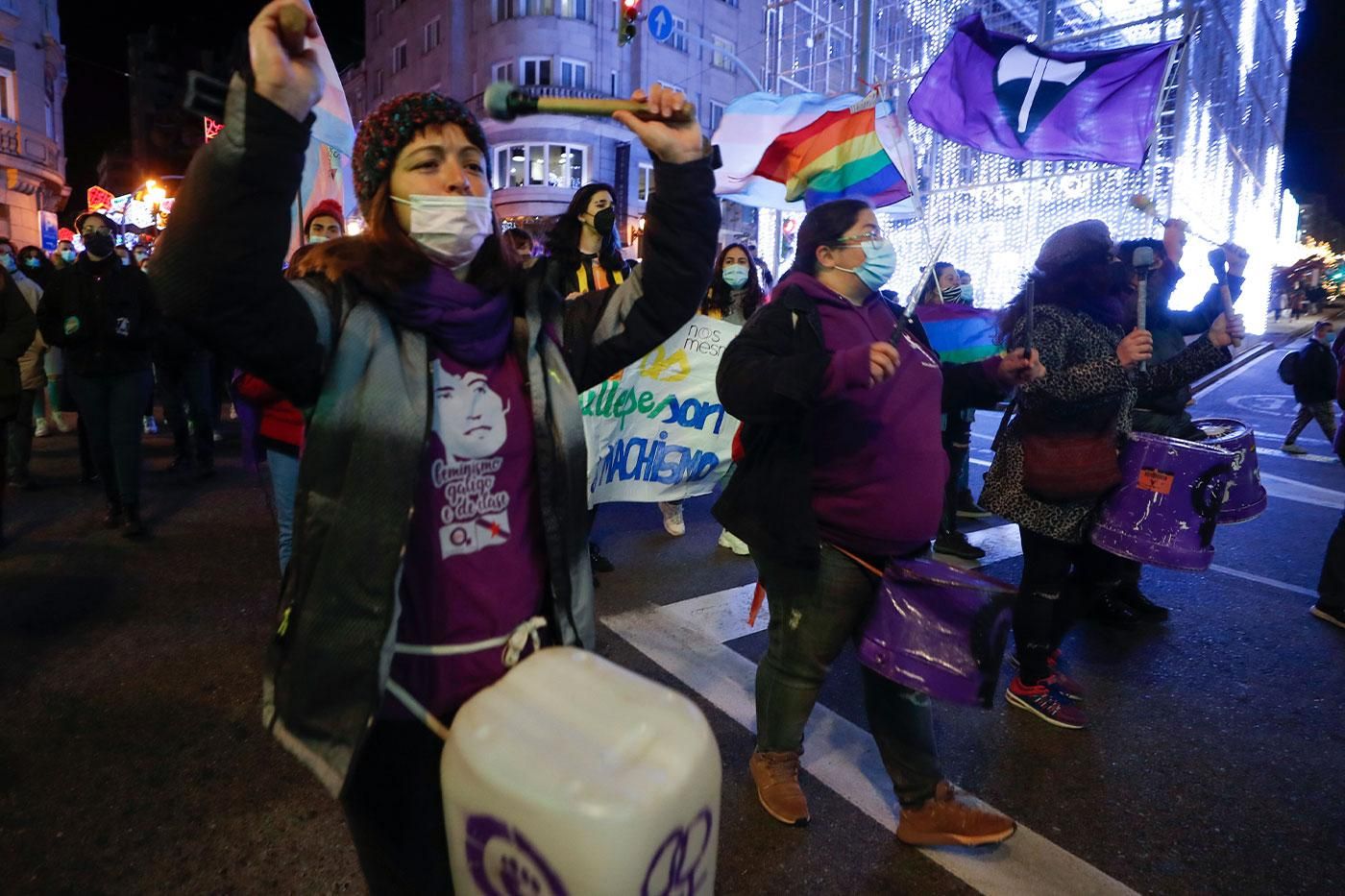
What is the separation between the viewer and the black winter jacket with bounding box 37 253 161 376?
18.9 ft

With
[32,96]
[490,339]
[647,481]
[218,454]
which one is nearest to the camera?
[490,339]

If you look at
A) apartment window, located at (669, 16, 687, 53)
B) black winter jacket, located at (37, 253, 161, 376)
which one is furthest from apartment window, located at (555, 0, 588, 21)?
black winter jacket, located at (37, 253, 161, 376)

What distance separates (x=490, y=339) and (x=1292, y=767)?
3483 mm

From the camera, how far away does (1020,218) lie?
15445 millimetres

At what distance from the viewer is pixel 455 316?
1.52 m

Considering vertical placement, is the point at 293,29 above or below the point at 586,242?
below

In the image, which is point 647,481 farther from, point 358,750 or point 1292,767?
point 358,750

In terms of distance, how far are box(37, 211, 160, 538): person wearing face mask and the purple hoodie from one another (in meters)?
5.33

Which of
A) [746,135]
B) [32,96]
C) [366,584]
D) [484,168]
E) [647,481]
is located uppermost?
[32,96]

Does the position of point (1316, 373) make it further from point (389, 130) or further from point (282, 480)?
point (389, 130)

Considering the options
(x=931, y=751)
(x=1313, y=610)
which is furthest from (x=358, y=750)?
(x=1313, y=610)

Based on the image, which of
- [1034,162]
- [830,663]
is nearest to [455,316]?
[830,663]

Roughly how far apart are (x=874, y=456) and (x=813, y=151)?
5.29 metres

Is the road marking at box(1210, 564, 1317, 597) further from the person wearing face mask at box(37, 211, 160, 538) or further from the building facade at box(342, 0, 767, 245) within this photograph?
the building facade at box(342, 0, 767, 245)
